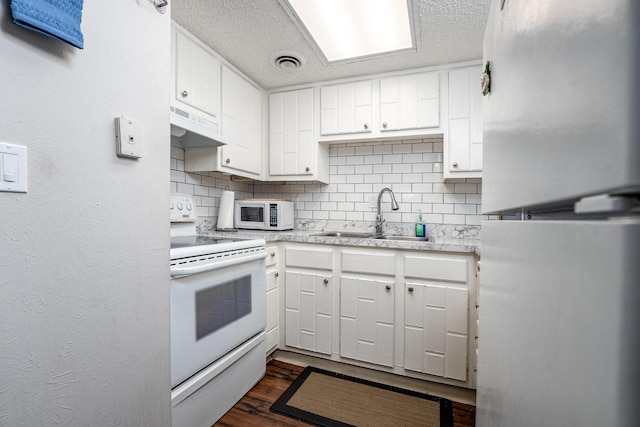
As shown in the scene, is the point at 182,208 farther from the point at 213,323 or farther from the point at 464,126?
the point at 464,126

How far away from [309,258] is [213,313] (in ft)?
2.68

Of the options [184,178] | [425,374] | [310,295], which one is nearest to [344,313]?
[310,295]

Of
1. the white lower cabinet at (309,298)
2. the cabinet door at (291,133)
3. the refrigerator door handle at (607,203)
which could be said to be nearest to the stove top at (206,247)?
the white lower cabinet at (309,298)

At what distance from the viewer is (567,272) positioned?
1.01 feet

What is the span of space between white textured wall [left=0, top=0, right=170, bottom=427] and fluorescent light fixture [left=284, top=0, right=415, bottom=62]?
0.92 meters

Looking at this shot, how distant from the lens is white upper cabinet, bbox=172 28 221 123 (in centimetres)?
179

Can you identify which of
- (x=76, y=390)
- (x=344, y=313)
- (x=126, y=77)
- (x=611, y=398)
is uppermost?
(x=126, y=77)

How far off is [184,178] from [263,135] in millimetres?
782

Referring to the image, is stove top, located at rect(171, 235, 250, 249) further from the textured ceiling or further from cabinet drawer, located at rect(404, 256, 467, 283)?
the textured ceiling

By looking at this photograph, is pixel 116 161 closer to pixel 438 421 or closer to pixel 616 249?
pixel 616 249

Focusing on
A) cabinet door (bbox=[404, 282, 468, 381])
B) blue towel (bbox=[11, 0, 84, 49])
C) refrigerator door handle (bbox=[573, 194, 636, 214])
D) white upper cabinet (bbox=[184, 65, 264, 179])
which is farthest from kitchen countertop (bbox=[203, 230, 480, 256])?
refrigerator door handle (bbox=[573, 194, 636, 214])

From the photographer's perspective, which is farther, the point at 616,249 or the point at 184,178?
the point at 184,178

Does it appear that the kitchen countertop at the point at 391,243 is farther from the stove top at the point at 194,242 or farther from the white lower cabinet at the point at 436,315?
the stove top at the point at 194,242

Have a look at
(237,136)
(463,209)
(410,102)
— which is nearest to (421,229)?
(463,209)
